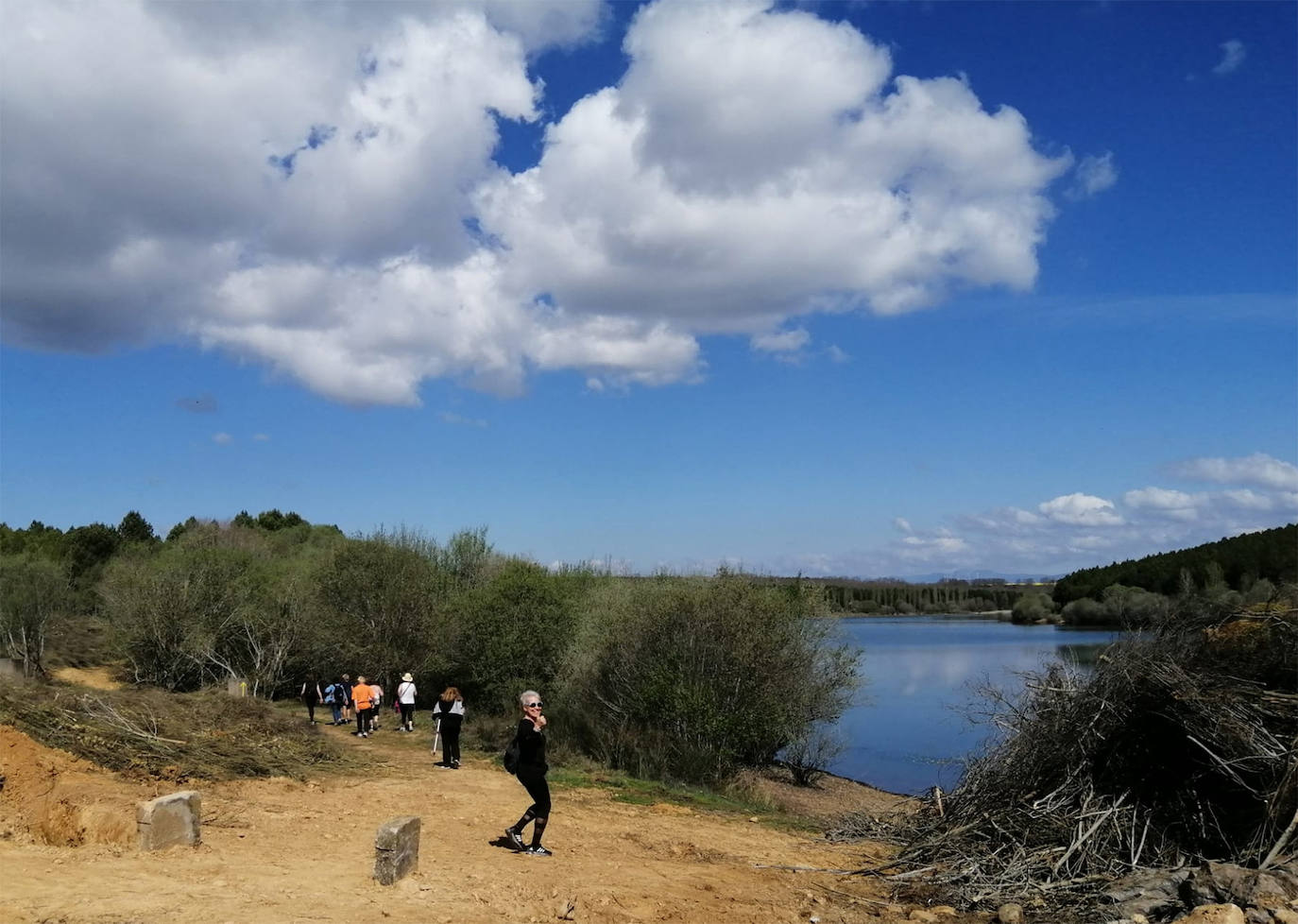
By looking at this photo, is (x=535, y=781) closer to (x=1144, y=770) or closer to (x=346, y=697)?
(x=1144, y=770)

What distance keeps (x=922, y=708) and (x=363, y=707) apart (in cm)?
2399

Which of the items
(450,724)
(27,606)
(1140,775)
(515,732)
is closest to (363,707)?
(515,732)

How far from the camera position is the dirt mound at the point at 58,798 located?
417 inches

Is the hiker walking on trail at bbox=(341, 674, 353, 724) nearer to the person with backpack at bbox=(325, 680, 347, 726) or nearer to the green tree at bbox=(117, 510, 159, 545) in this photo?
the person with backpack at bbox=(325, 680, 347, 726)

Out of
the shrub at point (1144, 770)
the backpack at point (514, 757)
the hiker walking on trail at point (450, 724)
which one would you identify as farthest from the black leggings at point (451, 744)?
the shrub at point (1144, 770)

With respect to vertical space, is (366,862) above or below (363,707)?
below

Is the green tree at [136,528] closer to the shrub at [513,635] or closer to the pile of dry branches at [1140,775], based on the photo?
the shrub at [513,635]

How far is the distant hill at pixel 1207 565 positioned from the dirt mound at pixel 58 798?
94.6ft

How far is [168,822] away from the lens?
1033cm

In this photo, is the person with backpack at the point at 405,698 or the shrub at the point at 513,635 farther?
the shrub at the point at 513,635

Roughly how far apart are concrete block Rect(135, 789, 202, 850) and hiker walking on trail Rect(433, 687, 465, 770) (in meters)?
7.93

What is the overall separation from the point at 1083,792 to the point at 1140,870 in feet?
5.07

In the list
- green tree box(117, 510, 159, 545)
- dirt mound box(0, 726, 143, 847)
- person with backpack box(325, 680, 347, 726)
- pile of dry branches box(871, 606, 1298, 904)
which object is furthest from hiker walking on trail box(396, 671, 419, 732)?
green tree box(117, 510, 159, 545)

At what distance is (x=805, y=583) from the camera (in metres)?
30.1
